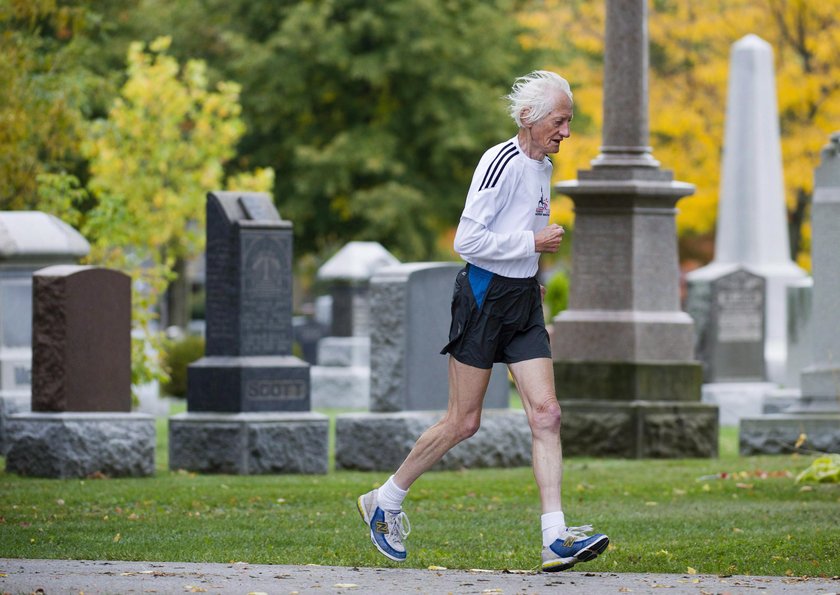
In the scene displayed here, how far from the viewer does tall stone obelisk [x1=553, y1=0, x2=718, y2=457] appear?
14258 millimetres

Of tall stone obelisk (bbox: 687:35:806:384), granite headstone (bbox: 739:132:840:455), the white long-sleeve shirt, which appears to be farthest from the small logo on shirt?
tall stone obelisk (bbox: 687:35:806:384)

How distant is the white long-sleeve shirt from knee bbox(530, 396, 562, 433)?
59 cm

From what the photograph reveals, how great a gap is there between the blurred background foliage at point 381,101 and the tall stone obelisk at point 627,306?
13.3 meters

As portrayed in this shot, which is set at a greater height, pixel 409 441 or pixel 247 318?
pixel 247 318

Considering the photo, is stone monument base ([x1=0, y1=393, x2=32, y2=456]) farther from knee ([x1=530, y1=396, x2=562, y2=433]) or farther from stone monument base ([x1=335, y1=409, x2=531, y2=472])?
knee ([x1=530, y1=396, x2=562, y2=433])

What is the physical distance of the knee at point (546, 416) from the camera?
7.77 m

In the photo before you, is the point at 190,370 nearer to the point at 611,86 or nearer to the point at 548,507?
the point at 611,86

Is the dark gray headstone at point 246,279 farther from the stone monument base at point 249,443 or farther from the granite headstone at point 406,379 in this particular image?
the granite headstone at point 406,379

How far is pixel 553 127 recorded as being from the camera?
26.0ft

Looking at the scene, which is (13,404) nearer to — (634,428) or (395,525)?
(634,428)

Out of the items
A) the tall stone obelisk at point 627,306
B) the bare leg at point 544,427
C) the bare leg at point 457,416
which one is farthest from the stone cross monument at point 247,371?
the bare leg at point 544,427

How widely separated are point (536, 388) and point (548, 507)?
51cm

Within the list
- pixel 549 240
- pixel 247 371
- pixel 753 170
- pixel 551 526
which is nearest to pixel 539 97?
pixel 549 240

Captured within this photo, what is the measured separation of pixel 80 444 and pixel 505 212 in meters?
5.53
